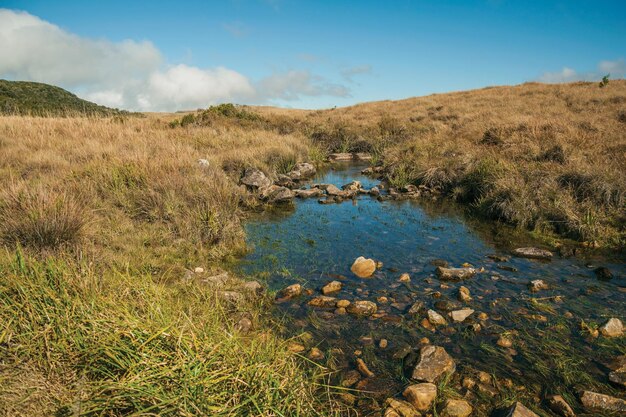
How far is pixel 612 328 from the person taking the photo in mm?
3971

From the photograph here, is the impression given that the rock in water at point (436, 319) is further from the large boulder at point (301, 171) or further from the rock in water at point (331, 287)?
the large boulder at point (301, 171)

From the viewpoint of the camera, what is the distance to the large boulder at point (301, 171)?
Result: 13.7 metres

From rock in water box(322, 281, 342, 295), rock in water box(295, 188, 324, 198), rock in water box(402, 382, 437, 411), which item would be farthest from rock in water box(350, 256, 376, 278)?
rock in water box(295, 188, 324, 198)

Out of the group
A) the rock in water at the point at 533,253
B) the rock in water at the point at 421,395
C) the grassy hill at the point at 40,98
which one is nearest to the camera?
the rock in water at the point at 421,395

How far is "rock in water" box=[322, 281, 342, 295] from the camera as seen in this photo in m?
5.09

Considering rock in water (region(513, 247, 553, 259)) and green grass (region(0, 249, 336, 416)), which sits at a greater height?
green grass (region(0, 249, 336, 416))

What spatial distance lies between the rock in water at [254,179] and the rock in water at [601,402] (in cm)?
924

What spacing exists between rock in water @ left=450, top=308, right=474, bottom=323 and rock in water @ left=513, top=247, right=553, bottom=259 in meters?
2.76

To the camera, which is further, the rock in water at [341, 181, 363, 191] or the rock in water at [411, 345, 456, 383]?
the rock in water at [341, 181, 363, 191]

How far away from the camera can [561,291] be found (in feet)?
16.6

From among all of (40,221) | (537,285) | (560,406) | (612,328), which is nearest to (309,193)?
(537,285)

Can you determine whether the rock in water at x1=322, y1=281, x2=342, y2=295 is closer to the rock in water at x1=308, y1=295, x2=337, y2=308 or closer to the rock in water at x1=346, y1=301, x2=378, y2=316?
the rock in water at x1=308, y1=295, x2=337, y2=308

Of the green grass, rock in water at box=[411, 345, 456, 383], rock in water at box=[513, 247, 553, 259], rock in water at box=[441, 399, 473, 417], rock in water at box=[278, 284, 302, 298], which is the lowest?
rock in water at box=[441, 399, 473, 417]

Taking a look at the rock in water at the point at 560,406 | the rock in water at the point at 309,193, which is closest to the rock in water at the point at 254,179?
the rock in water at the point at 309,193
